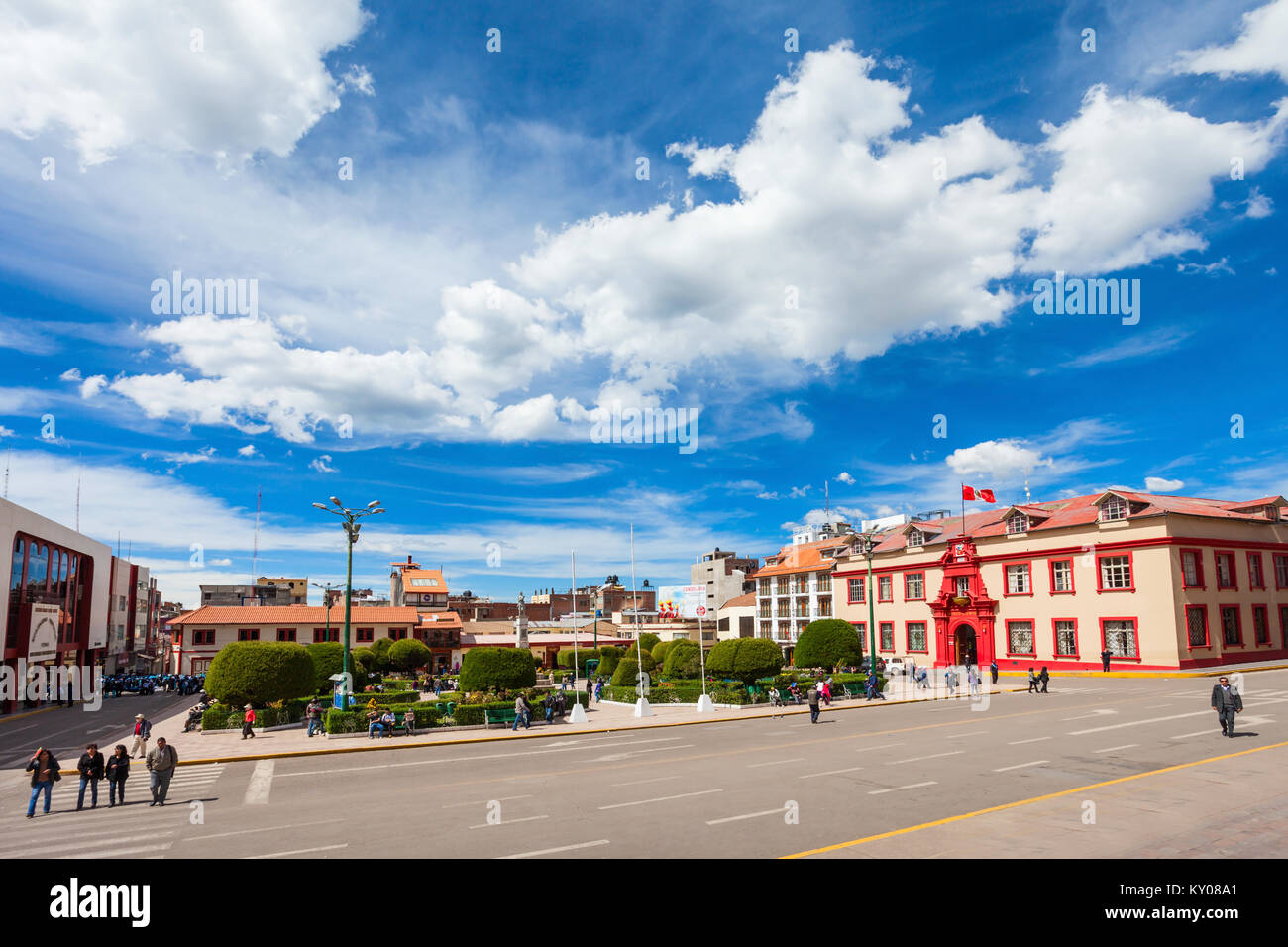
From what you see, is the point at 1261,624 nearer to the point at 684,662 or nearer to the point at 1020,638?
the point at 1020,638

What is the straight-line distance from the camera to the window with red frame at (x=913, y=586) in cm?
6600

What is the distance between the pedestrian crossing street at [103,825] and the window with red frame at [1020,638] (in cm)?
5448

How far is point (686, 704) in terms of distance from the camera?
3931cm

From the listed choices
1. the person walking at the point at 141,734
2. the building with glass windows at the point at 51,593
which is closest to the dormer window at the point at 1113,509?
the person walking at the point at 141,734

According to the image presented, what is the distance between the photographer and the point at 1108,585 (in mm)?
51562

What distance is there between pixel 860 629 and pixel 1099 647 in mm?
22586

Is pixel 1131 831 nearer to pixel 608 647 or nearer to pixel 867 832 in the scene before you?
pixel 867 832

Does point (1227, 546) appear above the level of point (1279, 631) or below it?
above

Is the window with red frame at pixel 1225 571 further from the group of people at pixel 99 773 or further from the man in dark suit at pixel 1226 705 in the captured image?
the group of people at pixel 99 773

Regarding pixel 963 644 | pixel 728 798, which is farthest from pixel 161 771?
pixel 963 644
